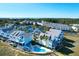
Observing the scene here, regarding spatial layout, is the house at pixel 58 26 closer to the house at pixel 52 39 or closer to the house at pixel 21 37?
the house at pixel 52 39

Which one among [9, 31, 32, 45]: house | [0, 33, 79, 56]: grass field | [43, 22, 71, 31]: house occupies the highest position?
[43, 22, 71, 31]: house

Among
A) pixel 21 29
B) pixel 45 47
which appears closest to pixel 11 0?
pixel 21 29

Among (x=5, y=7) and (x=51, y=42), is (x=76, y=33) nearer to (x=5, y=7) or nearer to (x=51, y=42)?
(x=51, y=42)

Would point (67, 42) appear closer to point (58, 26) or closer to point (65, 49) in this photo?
point (65, 49)

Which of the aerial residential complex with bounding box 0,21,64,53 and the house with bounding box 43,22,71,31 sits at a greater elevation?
the house with bounding box 43,22,71,31

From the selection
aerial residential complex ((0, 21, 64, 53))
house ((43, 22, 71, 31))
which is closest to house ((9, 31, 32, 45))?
aerial residential complex ((0, 21, 64, 53))

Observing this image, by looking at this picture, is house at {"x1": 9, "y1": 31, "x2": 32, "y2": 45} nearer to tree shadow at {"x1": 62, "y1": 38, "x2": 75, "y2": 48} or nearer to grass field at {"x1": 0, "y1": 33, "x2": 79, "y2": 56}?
grass field at {"x1": 0, "y1": 33, "x2": 79, "y2": 56}

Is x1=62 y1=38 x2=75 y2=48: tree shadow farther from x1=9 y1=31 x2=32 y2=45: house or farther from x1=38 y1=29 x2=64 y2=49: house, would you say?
x1=9 y1=31 x2=32 y2=45: house

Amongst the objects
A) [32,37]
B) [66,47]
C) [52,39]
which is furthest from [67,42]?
[32,37]

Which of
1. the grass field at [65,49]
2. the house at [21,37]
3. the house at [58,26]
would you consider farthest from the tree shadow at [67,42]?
the house at [21,37]

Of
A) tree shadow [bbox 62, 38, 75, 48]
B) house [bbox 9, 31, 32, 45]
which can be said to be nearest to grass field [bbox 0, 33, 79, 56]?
tree shadow [bbox 62, 38, 75, 48]

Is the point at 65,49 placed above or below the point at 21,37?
below
